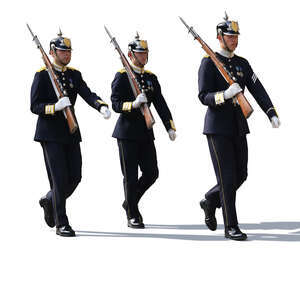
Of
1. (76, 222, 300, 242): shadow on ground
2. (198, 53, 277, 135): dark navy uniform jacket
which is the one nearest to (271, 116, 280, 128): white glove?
(198, 53, 277, 135): dark navy uniform jacket

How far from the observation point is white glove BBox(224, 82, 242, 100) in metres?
8.84

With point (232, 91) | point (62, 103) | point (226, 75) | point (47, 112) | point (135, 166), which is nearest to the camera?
point (232, 91)

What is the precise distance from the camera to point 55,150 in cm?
967

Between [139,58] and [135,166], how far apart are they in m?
1.35

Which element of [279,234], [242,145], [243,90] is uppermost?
[243,90]

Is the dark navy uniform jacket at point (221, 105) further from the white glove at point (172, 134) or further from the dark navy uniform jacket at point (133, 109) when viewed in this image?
the dark navy uniform jacket at point (133, 109)

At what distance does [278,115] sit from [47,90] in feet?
Answer: 9.02

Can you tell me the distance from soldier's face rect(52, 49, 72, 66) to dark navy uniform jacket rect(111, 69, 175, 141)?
0.67m

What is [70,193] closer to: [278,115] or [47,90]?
[47,90]

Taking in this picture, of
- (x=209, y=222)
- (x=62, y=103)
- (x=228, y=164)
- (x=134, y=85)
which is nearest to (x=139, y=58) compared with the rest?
(x=134, y=85)

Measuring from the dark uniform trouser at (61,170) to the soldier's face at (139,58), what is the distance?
4.19ft

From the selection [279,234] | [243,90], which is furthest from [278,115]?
[279,234]

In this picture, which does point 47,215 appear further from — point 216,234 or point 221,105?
point 221,105

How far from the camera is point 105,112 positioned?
9742 mm
